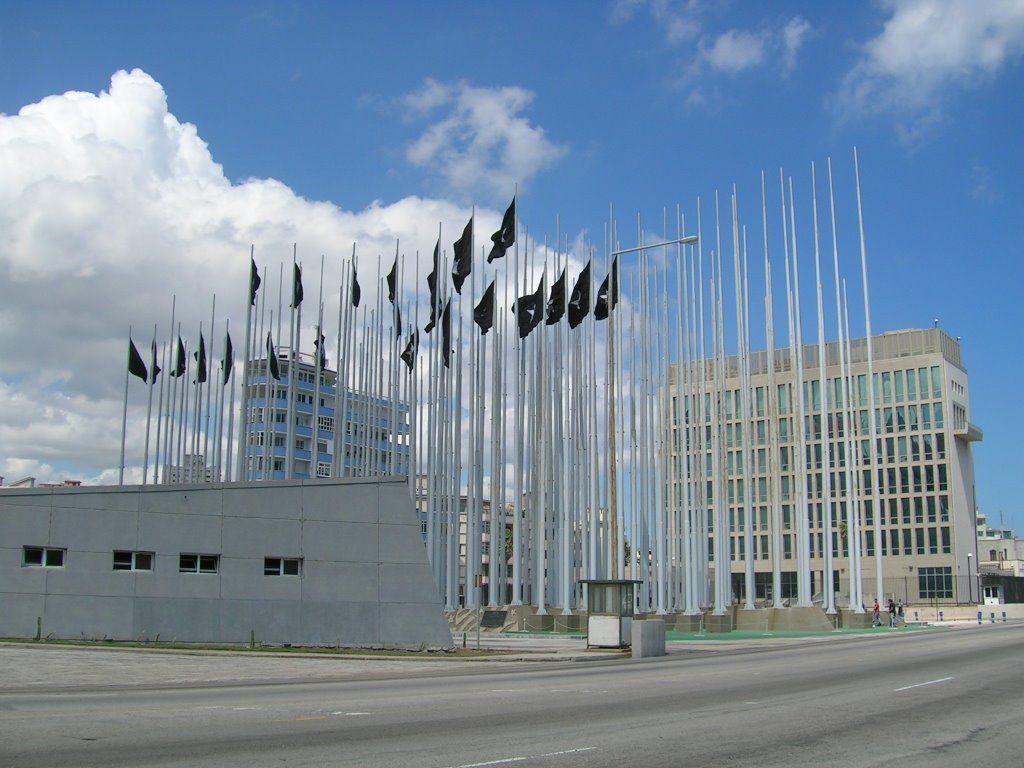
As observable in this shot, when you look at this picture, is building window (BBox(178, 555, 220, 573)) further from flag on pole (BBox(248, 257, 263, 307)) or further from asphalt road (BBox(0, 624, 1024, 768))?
flag on pole (BBox(248, 257, 263, 307))

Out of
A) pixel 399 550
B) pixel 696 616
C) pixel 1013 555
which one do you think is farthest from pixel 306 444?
pixel 1013 555

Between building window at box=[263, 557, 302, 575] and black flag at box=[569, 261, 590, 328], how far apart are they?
1679cm

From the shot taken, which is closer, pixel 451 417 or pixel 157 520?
pixel 157 520

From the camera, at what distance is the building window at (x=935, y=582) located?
103938 millimetres

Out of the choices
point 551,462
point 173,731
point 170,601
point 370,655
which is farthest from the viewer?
point 551,462

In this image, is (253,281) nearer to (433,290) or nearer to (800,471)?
(433,290)

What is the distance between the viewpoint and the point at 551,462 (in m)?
52.1

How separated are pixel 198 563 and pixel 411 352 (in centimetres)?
2301

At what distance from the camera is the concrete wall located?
92.8 ft

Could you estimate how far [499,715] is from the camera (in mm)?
13312

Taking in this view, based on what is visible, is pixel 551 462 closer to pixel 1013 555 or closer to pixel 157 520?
pixel 157 520

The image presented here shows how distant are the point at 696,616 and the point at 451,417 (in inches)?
613

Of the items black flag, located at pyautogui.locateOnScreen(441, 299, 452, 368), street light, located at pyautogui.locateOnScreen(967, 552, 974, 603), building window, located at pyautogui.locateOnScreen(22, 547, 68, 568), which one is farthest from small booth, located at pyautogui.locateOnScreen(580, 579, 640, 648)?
street light, located at pyautogui.locateOnScreen(967, 552, 974, 603)

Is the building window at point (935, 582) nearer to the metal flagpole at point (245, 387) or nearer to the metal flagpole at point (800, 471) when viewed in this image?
the metal flagpole at point (800, 471)
